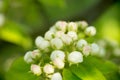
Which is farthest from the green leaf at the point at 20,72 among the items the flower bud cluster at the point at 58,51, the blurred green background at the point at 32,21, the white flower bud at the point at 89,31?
the blurred green background at the point at 32,21

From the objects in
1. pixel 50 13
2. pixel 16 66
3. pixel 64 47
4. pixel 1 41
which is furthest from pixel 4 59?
pixel 64 47

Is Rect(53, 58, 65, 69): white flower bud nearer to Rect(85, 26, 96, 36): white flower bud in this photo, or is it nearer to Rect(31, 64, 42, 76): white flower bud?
Rect(31, 64, 42, 76): white flower bud

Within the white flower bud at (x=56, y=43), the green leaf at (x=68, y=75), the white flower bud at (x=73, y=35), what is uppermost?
the white flower bud at (x=73, y=35)

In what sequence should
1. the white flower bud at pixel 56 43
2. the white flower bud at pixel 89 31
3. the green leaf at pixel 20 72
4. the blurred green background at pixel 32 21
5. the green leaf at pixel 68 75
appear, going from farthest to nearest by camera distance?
the blurred green background at pixel 32 21 → the white flower bud at pixel 89 31 → the green leaf at pixel 20 72 → the white flower bud at pixel 56 43 → the green leaf at pixel 68 75

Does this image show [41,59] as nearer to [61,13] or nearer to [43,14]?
[43,14]

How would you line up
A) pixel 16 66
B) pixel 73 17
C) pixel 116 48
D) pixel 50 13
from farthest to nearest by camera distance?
pixel 50 13 < pixel 73 17 < pixel 116 48 < pixel 16 66

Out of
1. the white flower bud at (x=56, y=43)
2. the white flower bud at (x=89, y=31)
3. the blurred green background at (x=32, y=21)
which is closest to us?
the white flower bud at (x=56, y=43)

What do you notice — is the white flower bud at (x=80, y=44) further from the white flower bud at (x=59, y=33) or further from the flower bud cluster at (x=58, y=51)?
the white flower bud at (x=59, y=33)

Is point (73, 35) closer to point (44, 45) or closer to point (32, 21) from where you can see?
point (44, 45)
